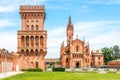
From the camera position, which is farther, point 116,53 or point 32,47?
point 116,53

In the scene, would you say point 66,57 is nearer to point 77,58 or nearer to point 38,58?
point 77,58

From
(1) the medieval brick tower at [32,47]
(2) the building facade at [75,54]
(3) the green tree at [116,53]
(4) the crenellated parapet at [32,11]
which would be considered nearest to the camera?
(1) the medieval brick tower at [32,47]

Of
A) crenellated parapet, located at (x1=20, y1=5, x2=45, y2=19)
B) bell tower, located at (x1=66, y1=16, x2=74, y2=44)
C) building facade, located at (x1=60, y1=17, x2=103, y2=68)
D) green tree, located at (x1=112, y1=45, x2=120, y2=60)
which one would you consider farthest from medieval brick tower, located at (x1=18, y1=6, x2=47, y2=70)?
green tree, located at (x1=112, y1=45, x2=120, y2=60)

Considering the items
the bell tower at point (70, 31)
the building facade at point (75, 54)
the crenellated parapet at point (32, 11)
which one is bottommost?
the building facade at point (75, 54)

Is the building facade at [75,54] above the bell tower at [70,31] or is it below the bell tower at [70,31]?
below

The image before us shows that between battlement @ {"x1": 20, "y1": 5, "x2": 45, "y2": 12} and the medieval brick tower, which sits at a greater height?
battlement @ {"x1": 20, "y1": 5, "x2": 45, "y2": 12}

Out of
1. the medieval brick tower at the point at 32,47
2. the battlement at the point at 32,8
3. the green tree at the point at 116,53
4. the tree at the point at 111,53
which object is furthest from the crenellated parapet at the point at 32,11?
the green tree at the point at 116,53

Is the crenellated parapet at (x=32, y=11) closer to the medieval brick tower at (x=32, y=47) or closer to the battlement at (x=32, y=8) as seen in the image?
the battlement at (x=32, y=8)

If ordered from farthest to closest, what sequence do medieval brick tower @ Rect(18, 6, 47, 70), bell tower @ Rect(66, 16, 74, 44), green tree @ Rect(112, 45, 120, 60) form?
green tree @ Rect(112, 45, 120, 60) < bell tower @ Rect(66, 16, 74, 44) < medieval brick tower @ Rect(18, 6, 47, 70)

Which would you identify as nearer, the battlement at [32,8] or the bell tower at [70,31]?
the battlement at [32,8]

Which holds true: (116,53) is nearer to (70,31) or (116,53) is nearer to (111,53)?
(111,53)

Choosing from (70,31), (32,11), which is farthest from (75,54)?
(32,11)

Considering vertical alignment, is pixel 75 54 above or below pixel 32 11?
below

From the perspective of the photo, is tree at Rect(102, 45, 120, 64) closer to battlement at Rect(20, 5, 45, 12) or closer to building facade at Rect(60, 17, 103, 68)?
building facade at Rect(60, 17, 103, 68)
